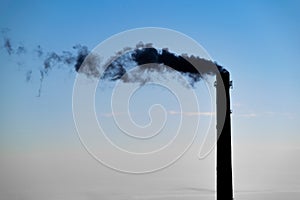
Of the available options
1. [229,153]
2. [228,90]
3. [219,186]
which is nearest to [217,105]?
[228,90]

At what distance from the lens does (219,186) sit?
18094mm

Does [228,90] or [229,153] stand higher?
[228,90]

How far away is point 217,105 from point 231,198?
4.70 metres

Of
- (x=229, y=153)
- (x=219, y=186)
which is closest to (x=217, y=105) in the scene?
(x=229, y=153)

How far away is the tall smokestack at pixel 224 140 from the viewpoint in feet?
59.0

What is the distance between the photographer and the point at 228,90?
759 inches

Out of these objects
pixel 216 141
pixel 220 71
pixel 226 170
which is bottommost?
pixel 226 170

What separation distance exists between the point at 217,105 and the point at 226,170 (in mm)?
3384

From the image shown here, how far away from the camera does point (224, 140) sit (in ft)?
60.5

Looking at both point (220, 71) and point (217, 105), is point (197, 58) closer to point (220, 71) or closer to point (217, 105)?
point (220, 71)

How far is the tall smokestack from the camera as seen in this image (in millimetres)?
17984

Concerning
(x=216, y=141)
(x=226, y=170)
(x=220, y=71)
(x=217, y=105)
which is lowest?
(x=226, y=170)

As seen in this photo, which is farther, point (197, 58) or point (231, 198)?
point (197, 58)

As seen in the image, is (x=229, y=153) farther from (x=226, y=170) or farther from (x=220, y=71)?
(x=220, y=71)
